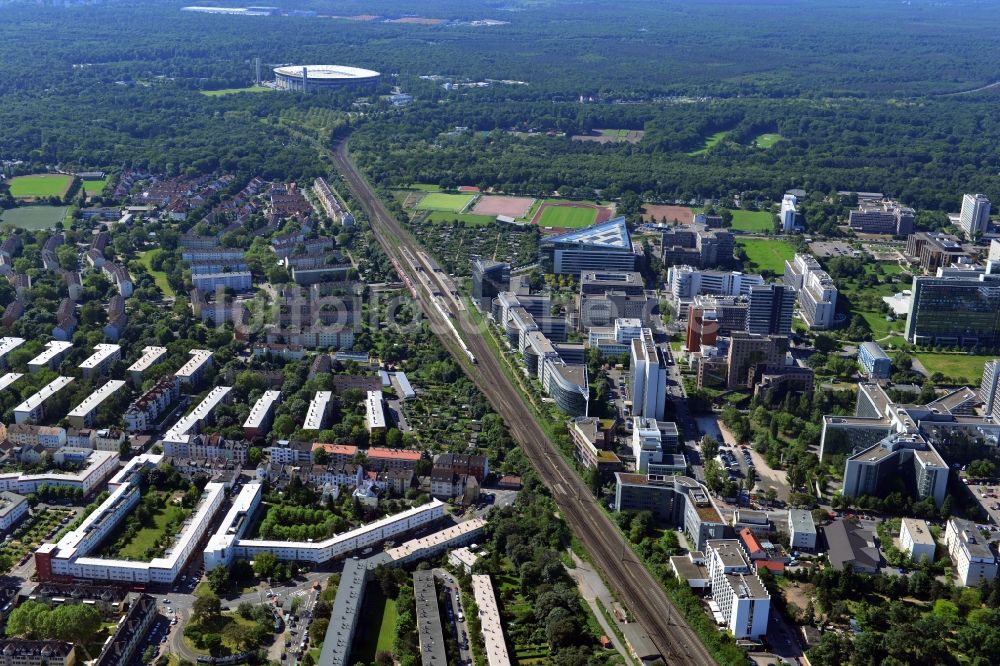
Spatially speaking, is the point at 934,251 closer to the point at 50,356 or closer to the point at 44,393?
the point at 50,356

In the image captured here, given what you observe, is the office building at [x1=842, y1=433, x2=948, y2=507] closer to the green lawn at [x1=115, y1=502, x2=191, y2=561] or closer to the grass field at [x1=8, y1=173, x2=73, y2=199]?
the green lawn at [x1=115, y1=502, x2=191, y2=561]

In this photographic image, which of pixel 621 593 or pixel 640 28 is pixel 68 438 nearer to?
pixel 621 593

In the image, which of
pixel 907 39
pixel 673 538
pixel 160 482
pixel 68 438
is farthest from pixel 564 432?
A: pixel 907 39

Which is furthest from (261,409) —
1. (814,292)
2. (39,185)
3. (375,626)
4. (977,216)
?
(977,216)

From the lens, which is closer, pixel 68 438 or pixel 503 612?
pixel 503 612

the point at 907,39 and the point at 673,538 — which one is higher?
the point at 907,39

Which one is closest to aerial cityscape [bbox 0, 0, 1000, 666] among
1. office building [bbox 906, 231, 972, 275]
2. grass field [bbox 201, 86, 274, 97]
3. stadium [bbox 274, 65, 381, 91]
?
office building [bbox 906, 231, 972, 275]

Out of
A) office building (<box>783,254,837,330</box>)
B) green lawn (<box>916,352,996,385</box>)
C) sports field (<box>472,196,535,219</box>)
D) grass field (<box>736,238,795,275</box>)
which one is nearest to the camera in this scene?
green lawn (<box>916,352,996,385</box>)
